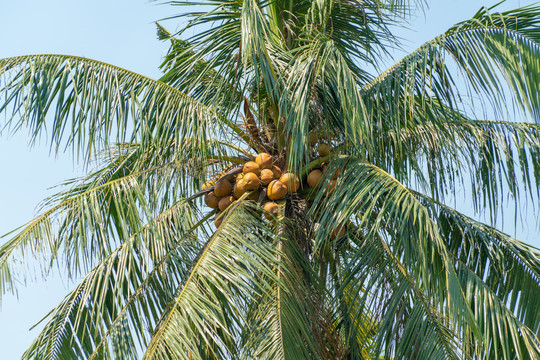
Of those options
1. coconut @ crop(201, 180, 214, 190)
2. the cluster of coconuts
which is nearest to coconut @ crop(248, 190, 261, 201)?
the cluster of coconuts

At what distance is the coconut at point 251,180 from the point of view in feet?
20.9

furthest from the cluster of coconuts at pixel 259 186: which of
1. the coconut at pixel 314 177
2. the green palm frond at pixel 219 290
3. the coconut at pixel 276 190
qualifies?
the green palm frond at pixel 219 290

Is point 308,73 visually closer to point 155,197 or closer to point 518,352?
point 155,197

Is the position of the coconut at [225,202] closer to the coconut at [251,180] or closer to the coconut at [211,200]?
the coconut at [211,200]

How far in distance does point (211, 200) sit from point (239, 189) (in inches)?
13.2

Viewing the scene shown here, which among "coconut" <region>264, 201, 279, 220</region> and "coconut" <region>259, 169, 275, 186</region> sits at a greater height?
"coconut" <region>259, 169, 275, 186</region>

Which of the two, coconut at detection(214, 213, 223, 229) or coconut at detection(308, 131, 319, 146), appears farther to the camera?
coconut at detection(308, 131, 319, 146)

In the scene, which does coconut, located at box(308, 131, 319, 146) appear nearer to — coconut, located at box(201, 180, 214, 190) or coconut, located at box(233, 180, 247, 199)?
coconut, located at box(233, 180, 247, 199)

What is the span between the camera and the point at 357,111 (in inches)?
226

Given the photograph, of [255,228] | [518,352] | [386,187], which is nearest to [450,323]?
[518,352]

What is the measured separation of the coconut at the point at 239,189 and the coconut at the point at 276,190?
0.22 m

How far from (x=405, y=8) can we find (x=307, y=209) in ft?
6.42

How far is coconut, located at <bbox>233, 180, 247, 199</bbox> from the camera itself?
21.1 ft

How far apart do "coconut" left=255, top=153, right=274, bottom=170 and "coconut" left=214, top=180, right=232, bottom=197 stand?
1.06 feet
